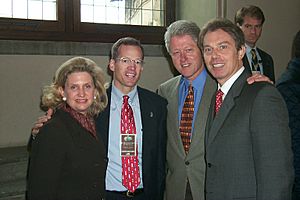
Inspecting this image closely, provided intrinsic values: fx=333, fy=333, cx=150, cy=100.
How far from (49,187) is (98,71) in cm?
70

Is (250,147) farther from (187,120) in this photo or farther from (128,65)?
(128,65)

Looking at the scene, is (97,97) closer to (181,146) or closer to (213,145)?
(181,146)

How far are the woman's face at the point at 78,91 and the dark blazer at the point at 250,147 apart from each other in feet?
2.27

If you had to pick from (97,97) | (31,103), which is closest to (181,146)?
(97,97)

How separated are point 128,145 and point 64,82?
0.54 metres

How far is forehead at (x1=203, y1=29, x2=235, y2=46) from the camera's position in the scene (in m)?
1.60

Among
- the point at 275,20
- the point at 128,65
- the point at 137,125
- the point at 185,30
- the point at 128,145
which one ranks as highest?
the point at 275,20

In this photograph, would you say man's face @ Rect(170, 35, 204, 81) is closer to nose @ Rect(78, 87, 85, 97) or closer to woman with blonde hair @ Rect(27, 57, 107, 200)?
woman with blonde hair @ Rect(27, 57, 107, 200)

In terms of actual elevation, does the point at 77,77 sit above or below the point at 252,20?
below

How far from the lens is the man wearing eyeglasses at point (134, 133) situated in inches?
78.1

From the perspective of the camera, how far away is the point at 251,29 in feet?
10.2

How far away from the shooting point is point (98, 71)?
1.90 metres

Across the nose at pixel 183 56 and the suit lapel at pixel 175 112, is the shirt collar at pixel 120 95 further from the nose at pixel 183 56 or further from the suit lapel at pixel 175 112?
the nose at pixel 183 56

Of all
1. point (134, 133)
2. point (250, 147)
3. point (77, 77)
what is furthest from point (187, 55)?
point (250, 147)
